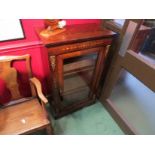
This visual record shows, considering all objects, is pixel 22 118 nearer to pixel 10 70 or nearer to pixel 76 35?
pixel 10 70

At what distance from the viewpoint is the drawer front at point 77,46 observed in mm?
1103

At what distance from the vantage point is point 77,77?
1.68 meters

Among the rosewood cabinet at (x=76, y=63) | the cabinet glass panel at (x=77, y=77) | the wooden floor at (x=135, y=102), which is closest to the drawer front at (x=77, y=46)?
the rosewood cabinet at (x=76, y=63)

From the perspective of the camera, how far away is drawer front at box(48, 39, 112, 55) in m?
1.10

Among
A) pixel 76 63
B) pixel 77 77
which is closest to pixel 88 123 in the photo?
pixel 77 77

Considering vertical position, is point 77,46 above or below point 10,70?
above

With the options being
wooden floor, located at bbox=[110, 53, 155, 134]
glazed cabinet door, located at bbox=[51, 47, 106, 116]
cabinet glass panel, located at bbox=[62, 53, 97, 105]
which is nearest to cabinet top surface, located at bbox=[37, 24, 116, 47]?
glazed cabinet door, located at bbox=[51, 47, 106, 116]

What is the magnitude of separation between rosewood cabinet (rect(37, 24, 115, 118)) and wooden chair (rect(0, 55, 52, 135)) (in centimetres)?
21

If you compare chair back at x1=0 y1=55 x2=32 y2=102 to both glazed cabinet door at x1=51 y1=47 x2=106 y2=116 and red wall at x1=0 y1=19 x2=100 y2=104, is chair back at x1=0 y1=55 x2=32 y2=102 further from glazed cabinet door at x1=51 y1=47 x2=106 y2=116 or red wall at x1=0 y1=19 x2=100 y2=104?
glazed cabinet door at x1=51 y1=47 x2=106 y2=116

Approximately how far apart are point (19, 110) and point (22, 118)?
0.10 metres
